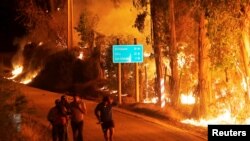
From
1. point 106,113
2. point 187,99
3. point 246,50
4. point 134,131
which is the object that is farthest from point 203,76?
point 106,113

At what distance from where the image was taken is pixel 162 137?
732 inches

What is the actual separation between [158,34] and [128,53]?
235 centimetres

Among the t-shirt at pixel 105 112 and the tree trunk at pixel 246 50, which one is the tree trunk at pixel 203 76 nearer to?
the tree trunk at pixel 246 50

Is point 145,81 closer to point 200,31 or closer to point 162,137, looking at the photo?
point 200,31

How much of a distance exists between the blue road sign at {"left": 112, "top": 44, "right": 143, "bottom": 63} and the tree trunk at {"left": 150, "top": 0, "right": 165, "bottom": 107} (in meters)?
1.22

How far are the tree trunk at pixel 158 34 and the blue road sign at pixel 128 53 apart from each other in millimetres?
1217

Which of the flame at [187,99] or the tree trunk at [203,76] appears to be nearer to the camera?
the tree trunk at [203,76]

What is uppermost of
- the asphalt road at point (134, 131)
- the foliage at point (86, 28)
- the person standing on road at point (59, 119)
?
the foliage at point (86, 28)

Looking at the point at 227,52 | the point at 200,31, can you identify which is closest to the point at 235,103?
the point at 227,52

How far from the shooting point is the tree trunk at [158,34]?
2667 cm

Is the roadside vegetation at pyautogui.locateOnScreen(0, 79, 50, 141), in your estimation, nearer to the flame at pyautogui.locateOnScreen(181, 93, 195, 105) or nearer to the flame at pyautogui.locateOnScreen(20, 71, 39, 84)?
the flame at pyautogui.locateOnScreen(181, 93, 195, 105)

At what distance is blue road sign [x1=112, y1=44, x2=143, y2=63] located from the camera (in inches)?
1137

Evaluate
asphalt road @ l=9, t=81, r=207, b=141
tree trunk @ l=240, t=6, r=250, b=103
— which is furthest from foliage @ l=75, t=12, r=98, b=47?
tree trunk @ l=240, t=6, r=250, b=103

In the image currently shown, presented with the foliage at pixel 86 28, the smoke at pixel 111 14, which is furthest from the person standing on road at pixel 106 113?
the foliage at pixel 86 28
